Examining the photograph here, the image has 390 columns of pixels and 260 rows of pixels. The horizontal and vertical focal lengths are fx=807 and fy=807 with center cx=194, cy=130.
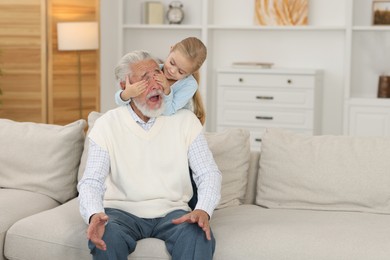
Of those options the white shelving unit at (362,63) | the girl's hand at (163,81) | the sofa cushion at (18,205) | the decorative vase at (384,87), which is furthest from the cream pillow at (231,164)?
the decorative vase at (384,87)

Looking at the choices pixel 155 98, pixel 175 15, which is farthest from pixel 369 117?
pixel 155 98

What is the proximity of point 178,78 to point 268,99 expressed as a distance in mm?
3225

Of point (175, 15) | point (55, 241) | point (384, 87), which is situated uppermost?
point (175, 15)

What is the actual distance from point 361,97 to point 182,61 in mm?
3572

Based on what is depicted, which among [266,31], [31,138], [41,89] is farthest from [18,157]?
[266,31]

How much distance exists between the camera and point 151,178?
292cm

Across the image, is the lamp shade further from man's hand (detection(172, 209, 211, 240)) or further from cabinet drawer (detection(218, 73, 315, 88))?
man's hand (detection(172, 209, 211, 240))

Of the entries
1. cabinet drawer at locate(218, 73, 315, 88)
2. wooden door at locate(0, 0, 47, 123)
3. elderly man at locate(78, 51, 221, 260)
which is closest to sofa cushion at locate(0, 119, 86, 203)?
elderly man at locate(78, 51, 221, 260)

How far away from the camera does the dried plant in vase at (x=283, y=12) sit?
6.33 meters

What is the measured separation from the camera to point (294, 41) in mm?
6516

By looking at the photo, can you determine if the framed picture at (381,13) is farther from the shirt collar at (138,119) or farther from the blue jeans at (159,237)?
the blue jeans at (159,237)

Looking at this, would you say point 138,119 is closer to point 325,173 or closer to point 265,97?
point 325,173

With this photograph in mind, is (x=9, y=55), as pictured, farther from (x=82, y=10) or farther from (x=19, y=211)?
(x=19, y=211)

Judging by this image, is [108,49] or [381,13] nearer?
[381,13]
